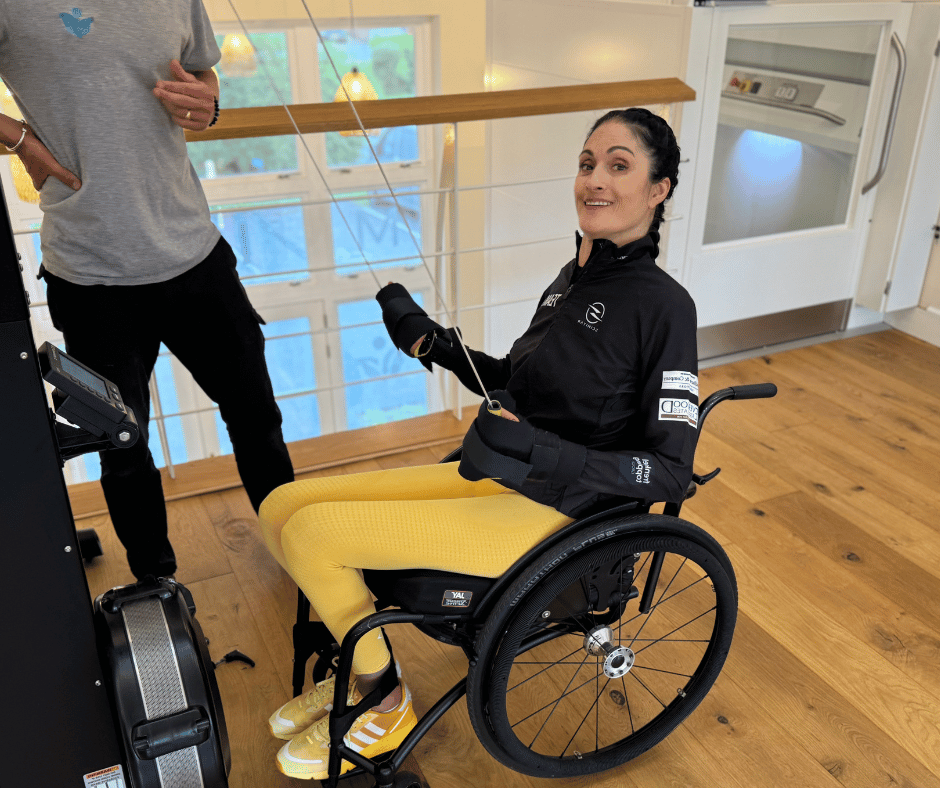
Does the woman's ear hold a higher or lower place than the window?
higher

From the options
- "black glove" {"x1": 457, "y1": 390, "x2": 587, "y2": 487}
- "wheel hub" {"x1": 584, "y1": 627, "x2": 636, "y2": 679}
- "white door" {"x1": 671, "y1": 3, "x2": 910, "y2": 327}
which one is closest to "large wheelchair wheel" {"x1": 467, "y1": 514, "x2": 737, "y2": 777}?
"wheel hub" {"x1": 584, "y1": 627, "x2": 636, "y2": 679}

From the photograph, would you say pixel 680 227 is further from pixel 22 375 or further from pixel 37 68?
pixel 22 375

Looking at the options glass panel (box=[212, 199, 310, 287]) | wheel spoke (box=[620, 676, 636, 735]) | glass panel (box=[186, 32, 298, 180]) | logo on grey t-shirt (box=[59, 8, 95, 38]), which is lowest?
glass panel (box=[212, 199, 310, 287])

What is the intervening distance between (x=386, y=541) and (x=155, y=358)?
710mm

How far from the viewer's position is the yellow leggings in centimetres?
119

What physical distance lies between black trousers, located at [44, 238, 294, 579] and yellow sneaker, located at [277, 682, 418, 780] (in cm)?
56

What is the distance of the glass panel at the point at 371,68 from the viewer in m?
4.77

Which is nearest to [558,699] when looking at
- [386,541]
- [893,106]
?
[386,541]

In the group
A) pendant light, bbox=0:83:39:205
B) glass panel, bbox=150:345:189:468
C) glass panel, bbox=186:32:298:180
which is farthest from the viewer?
glass panel, bbox=150:345:189:468

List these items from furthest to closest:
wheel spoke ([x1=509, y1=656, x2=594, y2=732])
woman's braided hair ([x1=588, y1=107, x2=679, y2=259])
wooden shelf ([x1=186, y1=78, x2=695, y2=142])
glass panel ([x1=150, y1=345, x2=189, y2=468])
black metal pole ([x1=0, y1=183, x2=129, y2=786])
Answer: glass panel ([x1=150, y1=345, x2=189, y2=468]), wooden shelf ([x1=186, y1=78, x2=695, y2=142]), wheel spoke ([x1=509, y1=656, x2=594, y2=732]), woman's braided hair ([x1=588, y1=107, x2=679, y2=259]), black metal pole ([x1=0, y1=183, x2=129, y2=786])

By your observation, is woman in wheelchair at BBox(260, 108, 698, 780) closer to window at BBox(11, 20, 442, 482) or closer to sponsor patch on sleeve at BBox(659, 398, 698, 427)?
sponsor patch on sleeve at BBox(659, 398, 698, 427)

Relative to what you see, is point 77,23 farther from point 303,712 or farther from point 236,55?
point 236,55

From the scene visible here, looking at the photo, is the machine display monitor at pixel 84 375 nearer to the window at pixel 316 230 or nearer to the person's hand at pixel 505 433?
the person's hand at pixel 505 433

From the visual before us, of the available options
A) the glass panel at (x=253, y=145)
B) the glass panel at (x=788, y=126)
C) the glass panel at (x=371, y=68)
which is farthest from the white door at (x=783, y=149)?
the glass panel at (x=253, y=145)
